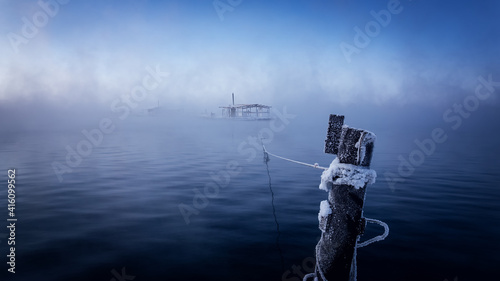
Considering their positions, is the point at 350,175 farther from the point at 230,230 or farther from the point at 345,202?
the point at 230,230

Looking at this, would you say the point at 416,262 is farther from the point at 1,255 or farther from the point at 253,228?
the point at 1,255

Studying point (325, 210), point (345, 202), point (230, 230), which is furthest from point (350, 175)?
point (230, 230)

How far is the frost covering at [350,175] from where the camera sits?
2.59 meters

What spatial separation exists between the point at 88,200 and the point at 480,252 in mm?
11251

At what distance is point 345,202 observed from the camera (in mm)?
2689

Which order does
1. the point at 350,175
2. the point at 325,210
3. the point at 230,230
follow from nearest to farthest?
the point at 350,175 → the point at 325,210 → the point at 230,230

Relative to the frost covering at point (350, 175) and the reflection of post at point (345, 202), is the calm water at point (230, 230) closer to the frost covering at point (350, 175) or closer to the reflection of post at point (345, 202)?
the reflection of post at point (345, 202)

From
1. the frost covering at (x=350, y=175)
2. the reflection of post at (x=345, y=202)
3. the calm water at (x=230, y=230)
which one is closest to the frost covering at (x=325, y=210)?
the reflection of post at (x=345, y=202)

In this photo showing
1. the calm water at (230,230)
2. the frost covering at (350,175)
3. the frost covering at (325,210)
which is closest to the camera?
the frost covering at (350,175)

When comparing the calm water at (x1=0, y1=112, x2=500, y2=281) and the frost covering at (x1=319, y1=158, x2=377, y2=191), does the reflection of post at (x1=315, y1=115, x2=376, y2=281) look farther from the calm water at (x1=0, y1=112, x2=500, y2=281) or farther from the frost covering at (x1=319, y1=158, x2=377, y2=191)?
the calm water at (x1=0, y1=112, x2=500, y2=281)

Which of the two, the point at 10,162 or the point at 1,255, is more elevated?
the point at 10,162

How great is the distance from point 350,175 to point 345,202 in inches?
12.3

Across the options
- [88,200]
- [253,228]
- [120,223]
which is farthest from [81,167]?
[253,228]

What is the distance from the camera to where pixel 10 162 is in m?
15.9
